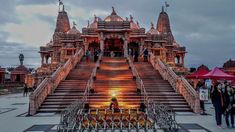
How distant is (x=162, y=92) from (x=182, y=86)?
4.60 feet

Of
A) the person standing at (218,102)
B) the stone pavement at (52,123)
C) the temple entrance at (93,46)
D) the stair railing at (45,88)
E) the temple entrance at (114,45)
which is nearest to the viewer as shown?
the stone pavement at (52,123)

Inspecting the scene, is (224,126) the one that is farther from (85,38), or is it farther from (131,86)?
(85,38)

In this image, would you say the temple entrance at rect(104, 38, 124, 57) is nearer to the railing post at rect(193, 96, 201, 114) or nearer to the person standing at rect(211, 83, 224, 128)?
the railing post at rect(193, 96, 201, 114)

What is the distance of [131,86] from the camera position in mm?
22078

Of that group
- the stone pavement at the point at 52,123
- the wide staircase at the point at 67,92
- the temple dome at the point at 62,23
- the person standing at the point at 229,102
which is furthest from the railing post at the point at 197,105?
the temple dome at the point at 62,23

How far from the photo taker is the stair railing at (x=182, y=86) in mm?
17703

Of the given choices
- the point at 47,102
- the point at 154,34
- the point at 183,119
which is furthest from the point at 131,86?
the point at 154,34

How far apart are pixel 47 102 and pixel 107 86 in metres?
4.53

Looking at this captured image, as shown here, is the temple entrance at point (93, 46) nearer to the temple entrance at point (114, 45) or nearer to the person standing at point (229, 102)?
the temple entrance at point (114, 45)

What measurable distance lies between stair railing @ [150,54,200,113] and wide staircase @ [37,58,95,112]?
5953 millimetres

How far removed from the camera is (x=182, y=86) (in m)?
20.1

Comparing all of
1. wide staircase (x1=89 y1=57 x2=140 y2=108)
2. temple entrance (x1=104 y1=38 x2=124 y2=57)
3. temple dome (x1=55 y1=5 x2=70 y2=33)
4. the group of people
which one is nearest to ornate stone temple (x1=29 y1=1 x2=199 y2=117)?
wide staircase (x1=89 y1=57 x2=140 y2=108)

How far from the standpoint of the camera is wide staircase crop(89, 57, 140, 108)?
61.9 ft

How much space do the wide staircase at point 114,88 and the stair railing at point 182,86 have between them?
8.28 ft
